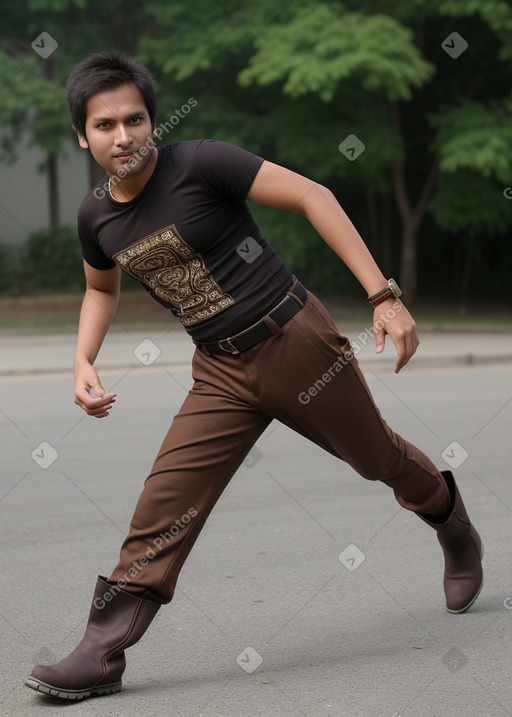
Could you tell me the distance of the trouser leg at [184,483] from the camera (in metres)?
3.49

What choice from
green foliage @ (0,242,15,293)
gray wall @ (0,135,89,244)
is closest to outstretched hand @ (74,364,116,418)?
green foliage @ (0,242,15,293)

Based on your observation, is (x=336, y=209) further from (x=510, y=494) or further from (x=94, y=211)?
(x=510, y=494)

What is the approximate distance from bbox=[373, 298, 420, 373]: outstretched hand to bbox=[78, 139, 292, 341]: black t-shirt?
1.24 ft

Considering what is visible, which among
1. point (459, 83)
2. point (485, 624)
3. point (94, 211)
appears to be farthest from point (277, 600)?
point (459, 83)

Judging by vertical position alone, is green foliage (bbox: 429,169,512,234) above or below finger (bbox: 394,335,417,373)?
below

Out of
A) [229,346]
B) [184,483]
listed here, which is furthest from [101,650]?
[229,346]

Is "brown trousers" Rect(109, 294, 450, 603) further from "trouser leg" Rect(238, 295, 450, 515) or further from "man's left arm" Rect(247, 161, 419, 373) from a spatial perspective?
"man's left arm" Rect(247, 161, 419, 373)

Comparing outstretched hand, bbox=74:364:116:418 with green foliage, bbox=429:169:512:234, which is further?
green foliage, bbox=429:169:512:234

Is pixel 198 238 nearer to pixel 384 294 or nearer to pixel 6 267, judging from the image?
pixel 384 294

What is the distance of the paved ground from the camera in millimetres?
3551

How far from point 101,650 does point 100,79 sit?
161cm

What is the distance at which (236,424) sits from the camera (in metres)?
3.63

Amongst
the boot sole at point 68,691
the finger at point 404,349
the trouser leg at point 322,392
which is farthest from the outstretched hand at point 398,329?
the boot sole at point 68,691

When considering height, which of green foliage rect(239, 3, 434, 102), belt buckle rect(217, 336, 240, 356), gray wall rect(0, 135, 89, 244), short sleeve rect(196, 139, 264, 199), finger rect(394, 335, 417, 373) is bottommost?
gray wall rect(0, 135, 89, 244)
